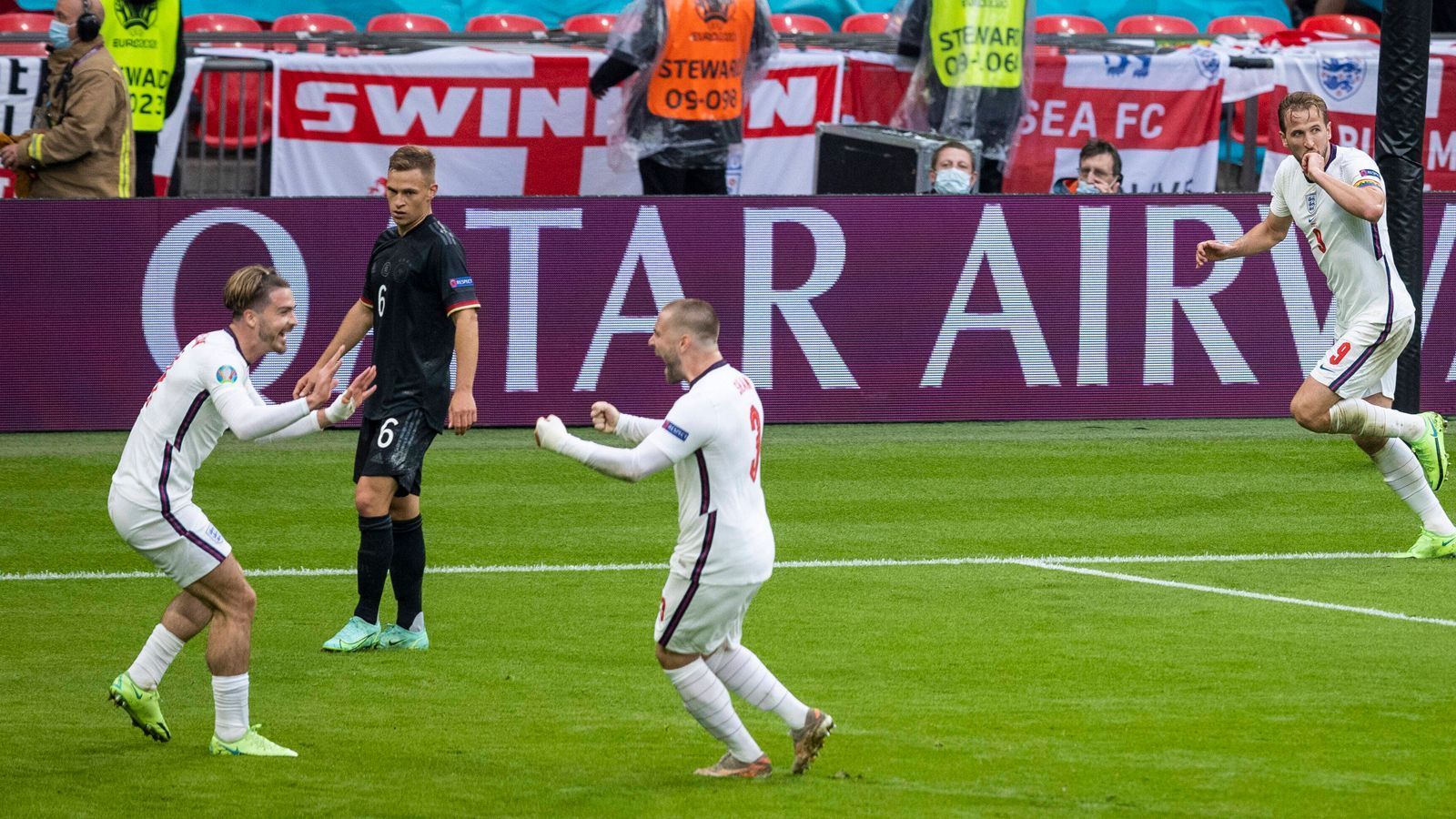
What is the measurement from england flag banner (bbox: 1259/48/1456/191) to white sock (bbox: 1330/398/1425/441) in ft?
28.3

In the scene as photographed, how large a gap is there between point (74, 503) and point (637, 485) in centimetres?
347

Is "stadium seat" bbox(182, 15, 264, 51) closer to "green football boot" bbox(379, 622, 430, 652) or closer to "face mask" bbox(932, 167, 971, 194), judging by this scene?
"face mask" bbox(932, 167, 971, 194)

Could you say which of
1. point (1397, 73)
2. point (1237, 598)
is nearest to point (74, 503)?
point (1237, 598)

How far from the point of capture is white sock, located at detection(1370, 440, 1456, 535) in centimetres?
1099

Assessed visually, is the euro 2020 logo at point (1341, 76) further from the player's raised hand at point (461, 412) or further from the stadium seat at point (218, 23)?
the player's raised hand at point (461, 412)

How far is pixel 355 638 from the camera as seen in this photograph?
355 inches

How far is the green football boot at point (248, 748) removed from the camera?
718 cm

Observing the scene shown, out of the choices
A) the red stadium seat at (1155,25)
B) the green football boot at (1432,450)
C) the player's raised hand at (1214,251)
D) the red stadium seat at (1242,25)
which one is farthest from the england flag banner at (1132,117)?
the green football boot at (1432,450)

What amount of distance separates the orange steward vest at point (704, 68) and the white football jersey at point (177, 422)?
9730mm

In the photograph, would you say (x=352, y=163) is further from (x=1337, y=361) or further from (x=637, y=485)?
(x=1337, y=361)

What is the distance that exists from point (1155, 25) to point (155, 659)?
16.6 meters

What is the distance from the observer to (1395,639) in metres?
9.00

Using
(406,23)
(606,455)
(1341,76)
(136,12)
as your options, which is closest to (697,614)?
(606,455)

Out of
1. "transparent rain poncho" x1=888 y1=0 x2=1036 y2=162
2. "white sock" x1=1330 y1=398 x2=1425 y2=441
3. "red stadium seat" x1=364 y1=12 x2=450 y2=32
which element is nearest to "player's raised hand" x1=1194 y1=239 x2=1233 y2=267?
"white sock" x1=1330 y1=398 x2=1425 y2=441
